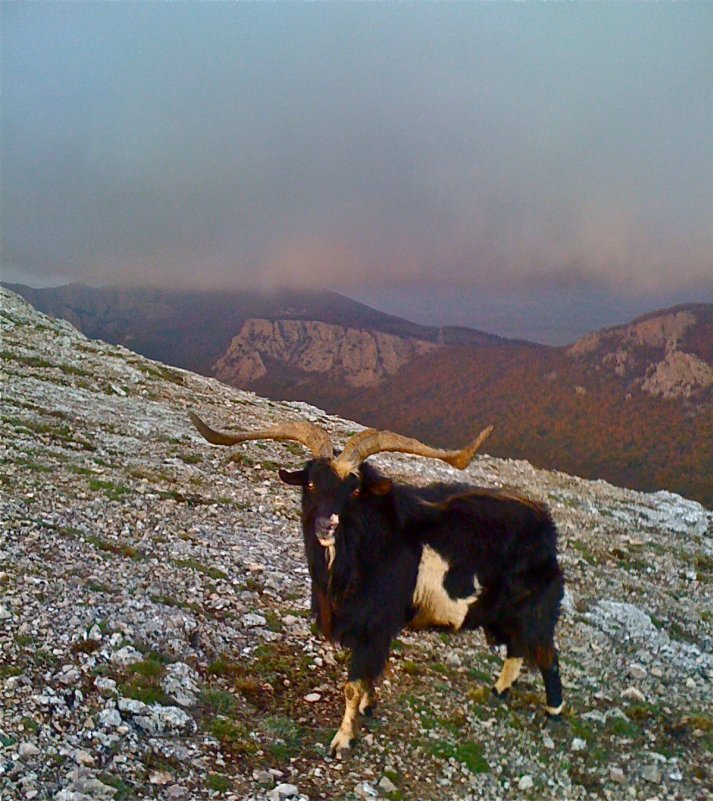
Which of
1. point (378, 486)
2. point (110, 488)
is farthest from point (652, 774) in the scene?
point (110, 488)

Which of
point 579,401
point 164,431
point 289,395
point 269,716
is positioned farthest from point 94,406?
point 579,401

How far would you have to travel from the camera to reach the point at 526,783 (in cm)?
723

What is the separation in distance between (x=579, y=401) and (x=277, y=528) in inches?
3419

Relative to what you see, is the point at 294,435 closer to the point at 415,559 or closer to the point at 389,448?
the point at 389,448

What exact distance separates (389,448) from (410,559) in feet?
4.97

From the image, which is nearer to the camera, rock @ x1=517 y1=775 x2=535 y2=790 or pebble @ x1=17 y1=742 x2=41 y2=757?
pebble @ x1=17 y1=742 x2=41 y2=757

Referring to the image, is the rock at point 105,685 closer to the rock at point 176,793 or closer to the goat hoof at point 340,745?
the rock at point 176,793

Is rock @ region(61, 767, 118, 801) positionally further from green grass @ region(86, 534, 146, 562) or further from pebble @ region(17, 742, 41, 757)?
green grass @ region(86, 534, 146, 562)

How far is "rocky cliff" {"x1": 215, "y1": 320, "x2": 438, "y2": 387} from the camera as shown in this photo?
319ft

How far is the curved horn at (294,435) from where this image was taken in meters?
7.28

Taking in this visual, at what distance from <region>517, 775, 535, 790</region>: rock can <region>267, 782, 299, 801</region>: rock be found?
2.90 metres

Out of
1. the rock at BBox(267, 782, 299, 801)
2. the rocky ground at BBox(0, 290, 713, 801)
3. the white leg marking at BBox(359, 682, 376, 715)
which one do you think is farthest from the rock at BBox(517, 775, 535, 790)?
the rock at BBox(267, 782, 299, 801)

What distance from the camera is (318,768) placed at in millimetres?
6684

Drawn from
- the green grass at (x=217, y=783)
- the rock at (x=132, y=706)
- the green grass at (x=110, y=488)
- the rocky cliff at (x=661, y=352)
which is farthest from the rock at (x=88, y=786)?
the rocky cliff at (x=661, y=352)
